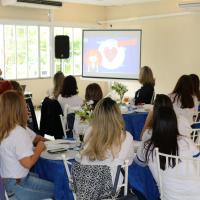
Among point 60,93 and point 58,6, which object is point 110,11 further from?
point 60,93

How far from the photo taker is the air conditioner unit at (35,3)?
900 centimetres

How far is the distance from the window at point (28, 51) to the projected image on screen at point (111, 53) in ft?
4.02

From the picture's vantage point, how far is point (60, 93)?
558cm

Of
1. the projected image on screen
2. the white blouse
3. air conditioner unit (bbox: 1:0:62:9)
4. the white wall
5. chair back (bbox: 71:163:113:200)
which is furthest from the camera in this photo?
the projected image on screen

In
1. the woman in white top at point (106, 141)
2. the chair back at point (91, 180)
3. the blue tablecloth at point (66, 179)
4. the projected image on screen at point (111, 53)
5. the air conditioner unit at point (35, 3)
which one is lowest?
the blue tablecloth at point (66, 179)

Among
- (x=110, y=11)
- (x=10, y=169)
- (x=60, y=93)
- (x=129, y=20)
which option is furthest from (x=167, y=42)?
(x=10, y=169)

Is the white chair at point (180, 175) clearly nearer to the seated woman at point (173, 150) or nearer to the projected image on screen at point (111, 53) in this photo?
the seated woman at point (173, 150)

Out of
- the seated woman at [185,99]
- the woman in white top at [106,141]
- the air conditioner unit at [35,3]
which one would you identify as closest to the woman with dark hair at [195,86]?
the seated woman at [185,99]

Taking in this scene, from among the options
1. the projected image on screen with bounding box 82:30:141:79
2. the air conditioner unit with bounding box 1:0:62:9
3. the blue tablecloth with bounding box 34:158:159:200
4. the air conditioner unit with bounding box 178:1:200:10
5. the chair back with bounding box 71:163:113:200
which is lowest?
the blue tablecloth with bounding box 34:158:159:200

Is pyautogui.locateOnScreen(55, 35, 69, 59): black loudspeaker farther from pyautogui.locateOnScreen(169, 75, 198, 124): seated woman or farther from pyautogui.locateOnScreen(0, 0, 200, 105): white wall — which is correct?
pyautogui.locateOnScreen(169, 75, 198, 124): seated woman

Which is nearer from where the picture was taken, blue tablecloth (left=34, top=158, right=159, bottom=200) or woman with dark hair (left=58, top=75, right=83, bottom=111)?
blue tablecloth (left=34, top=158, right=159, bottom=200)

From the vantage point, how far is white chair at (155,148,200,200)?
2574 millimetres

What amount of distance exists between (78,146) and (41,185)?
0.52 m

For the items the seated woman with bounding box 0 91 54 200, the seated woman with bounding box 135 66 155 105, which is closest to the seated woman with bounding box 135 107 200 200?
the seated woman with bounding box 0 91 54 200
